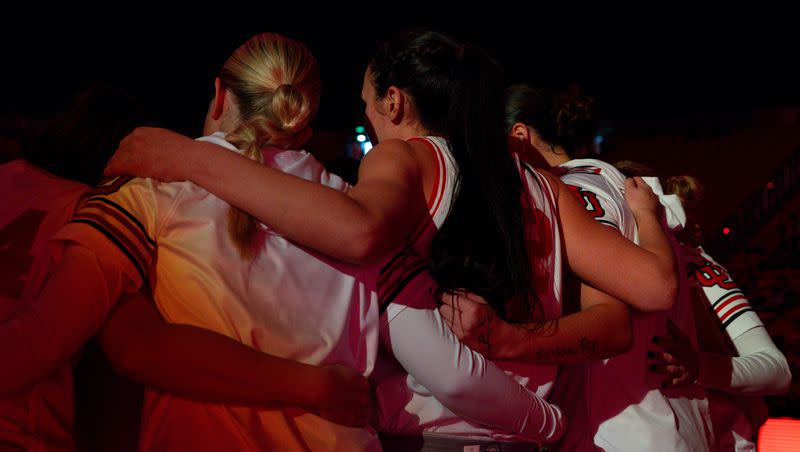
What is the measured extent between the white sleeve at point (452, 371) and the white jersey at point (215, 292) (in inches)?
5.2

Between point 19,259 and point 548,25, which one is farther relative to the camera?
point 548,25

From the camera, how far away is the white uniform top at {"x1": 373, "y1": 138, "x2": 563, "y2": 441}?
1.31 metres

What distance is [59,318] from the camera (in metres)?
1.06

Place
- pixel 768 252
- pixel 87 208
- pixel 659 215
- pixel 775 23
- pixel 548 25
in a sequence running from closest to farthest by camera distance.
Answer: pixel 87 208
pixel 659 215
pixel 548 25
pixel 775 23
pixel 768 252

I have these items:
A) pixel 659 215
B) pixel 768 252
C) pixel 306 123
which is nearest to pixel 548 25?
pixel 768 252

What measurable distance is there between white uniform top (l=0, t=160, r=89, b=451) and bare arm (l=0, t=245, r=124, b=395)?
94mm

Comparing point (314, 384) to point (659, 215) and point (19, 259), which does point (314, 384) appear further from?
point (659, 215)

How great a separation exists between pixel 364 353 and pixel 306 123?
0.44m

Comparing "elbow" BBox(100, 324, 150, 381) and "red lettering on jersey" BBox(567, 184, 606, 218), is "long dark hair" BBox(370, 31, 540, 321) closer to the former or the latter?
"red lettering on jersey" BBox(567, 184, 606, 218)

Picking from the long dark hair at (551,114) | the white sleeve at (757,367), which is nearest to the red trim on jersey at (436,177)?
the long dark hair at (551,114)

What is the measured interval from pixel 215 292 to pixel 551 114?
142 centimetres

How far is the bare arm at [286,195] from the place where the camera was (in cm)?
114

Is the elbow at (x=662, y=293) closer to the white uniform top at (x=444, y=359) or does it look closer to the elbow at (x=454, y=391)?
the white uniform top at (x=444, y=359)

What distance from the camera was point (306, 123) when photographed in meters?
1.39
